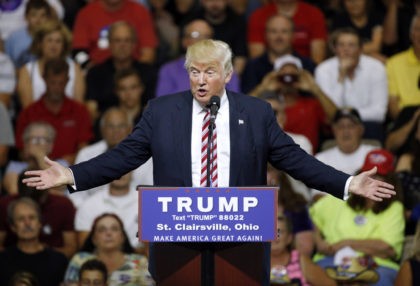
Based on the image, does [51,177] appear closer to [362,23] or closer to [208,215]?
[208,215]

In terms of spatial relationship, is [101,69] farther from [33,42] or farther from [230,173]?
[230,173]

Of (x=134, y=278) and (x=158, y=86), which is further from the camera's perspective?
(x=158, y=86)

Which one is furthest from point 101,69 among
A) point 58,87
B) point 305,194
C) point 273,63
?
point 305,194

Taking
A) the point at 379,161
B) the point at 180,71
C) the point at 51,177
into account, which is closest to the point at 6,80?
the point at 180,71

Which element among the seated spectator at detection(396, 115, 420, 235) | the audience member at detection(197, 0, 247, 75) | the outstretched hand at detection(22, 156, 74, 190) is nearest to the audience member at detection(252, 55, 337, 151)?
the seated spectator at detection(396, 115, 420, 235)

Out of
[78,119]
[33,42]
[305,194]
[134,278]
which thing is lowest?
[134,278]

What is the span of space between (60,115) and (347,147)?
261cm

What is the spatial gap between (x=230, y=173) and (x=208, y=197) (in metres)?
0.50

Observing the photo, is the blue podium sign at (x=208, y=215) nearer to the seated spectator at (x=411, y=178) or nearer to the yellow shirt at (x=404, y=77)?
the seated spectator at (x=411, y=178)

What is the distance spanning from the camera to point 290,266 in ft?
28.9

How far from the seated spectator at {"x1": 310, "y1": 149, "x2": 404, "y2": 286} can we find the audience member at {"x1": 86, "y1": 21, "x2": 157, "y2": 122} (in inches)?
104

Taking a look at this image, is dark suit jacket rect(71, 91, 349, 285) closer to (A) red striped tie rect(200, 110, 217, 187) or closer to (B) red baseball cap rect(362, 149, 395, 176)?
(A) red striped tie rect(200, 110, 217, 187)

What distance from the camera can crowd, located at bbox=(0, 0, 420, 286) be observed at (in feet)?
29.8

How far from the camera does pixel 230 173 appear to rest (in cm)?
584
